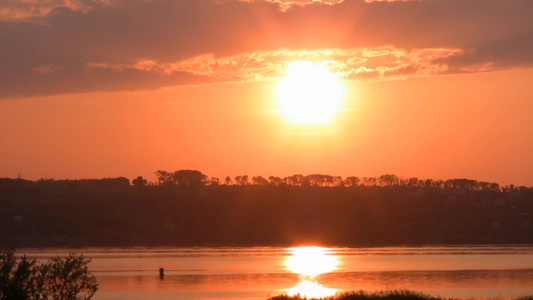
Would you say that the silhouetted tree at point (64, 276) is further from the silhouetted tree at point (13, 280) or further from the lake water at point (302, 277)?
the lake water at point (302, 277)

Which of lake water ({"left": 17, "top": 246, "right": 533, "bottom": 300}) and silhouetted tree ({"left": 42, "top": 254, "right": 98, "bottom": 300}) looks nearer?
silhouetted tree ({"left": 42, "top": 254, "right": 98, "bottom": 300})

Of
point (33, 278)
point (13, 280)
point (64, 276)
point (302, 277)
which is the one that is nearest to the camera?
point (13, 280)

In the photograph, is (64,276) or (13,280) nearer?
(13,280)

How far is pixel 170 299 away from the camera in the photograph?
6631 cm

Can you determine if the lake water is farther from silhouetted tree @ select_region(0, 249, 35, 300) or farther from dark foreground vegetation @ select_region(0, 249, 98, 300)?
silhouetted tree @ select_region(0, 249, 35, 300)

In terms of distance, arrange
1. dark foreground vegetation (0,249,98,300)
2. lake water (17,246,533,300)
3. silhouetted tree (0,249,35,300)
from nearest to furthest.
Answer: silhouetted tree (0,249,35,300), dark foreground vegetation (0,249,98,300), lake water (17,246,533,300)

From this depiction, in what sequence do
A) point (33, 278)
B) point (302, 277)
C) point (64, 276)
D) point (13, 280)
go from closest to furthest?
1. point (13, 280)
2. point (33, 278)
3. point (64, 276)
4. point (302, 277)

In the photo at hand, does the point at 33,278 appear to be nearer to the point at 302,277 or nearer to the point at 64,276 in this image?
the point at 64,276

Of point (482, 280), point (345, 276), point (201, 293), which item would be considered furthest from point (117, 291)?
point (482, 280)

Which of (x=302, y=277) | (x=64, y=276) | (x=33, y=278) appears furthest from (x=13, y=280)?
(x=302, y=277)

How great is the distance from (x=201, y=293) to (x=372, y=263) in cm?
4614

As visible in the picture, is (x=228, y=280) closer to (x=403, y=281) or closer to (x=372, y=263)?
(x=403, y=281)

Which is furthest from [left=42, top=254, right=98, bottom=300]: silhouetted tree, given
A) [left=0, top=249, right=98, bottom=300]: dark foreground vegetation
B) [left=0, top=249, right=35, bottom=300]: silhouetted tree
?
[left=0, top=249, right=35, bottom=300]: silhouetted tree

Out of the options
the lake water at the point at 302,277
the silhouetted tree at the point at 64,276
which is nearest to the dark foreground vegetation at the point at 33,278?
the silhouetted tree at the point at 64,276
